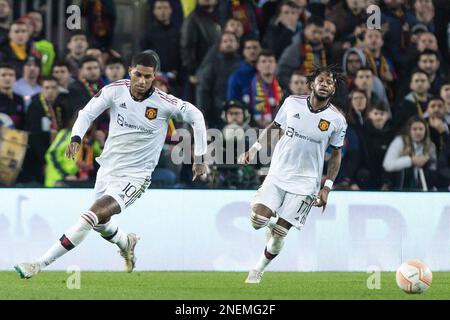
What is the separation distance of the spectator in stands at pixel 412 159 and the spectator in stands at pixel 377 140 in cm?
10

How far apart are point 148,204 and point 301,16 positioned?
15.8 feet

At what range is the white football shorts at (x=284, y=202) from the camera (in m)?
14.1

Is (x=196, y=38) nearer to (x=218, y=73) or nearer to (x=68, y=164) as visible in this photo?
(x=218, y=73)

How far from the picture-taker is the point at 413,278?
13.0 metres

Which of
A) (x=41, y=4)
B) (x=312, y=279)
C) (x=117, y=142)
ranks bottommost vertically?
(x=312, y=279)

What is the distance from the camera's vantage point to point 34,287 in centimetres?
1311

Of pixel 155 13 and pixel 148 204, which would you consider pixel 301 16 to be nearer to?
pixel 155 13

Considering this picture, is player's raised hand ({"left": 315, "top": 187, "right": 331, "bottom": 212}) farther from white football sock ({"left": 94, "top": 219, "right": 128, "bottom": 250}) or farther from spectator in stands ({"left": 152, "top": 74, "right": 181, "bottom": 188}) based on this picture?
spectator in stands ({"left": 152, "top": 74, "right": 181, "bottom": 188})

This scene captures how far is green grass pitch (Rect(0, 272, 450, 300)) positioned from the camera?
1241 cm

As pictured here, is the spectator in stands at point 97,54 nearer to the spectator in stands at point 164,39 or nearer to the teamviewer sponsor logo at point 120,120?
the spectator in stands at point 164,39

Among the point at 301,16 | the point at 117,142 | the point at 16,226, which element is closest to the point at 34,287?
the point at 117,142

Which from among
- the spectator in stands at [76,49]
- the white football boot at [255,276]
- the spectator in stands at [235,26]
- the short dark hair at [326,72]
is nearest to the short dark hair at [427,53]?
the spectator in stands at [235,26]
